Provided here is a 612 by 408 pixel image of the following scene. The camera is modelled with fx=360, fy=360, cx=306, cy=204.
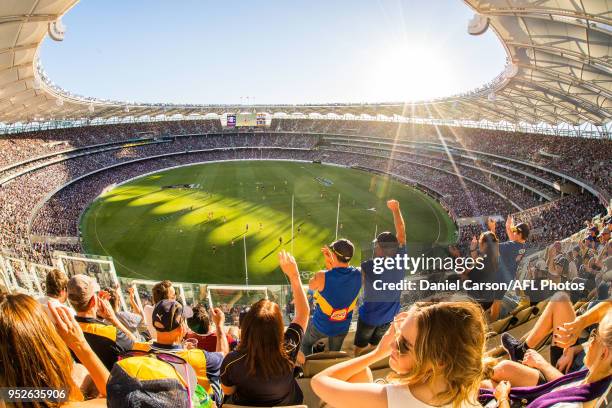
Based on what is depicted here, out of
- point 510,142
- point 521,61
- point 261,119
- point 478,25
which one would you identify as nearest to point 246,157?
point 261,119

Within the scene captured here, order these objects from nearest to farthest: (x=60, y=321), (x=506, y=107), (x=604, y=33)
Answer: (x=60, y=321), (x=604, y=33), (x=506, y=107)

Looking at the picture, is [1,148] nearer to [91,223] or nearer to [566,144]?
[91,223]

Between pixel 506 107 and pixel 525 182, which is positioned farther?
pixel 506 107

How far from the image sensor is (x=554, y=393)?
8.82ft

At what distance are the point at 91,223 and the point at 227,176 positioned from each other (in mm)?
22844

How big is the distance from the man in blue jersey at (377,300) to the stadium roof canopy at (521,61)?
537 inches

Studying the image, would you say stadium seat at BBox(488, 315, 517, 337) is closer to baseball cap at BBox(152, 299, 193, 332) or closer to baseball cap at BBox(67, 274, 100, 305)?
baseball cap at BBox(152, 299, 193, 332)

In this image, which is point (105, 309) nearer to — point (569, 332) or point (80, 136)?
point (569, 332)

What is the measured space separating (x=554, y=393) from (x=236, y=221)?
3173 cm

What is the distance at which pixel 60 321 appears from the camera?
9.18ft

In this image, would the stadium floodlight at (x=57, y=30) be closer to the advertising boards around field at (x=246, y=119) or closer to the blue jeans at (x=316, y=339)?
the blue jeans at (x=316, y=339)

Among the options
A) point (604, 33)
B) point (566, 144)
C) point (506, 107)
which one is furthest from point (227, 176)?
point (604, 33)

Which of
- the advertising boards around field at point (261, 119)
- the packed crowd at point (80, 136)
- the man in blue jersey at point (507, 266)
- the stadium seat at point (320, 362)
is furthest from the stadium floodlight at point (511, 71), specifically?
the advertising boards around field at point (261, 119)

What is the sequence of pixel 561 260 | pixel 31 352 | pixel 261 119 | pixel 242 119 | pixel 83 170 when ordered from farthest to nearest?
pixel 261 119 < pixel 242 119 < pixel 83 170 < pixel 561 260 < pixel 31 352
